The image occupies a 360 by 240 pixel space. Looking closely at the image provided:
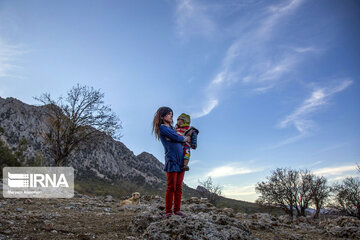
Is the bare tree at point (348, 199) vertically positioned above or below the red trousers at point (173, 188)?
below

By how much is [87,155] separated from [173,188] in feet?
220

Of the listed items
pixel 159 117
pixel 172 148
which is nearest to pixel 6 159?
pixel 159 117

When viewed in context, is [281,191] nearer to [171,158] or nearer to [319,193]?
[319,193]

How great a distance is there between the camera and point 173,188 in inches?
168

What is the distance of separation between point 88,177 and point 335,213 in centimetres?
5053

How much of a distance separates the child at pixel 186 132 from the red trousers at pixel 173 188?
0.70 ft

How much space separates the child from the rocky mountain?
3784 cm

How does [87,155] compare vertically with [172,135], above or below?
below

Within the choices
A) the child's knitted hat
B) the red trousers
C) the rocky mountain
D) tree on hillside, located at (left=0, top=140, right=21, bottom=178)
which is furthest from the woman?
the rocky mountain

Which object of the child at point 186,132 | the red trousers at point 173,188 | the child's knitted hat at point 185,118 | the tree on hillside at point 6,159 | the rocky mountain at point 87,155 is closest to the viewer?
the red trousers at point 173,188

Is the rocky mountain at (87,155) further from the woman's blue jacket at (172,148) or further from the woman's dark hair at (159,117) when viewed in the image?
the woman's blue jacket at (172,148)

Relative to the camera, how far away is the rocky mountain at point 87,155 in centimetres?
4966

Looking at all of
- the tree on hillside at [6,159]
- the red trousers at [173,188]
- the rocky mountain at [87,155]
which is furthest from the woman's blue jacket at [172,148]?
the rocky mountain at [87,155]

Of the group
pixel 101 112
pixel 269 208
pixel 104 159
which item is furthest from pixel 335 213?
pixel 104 159
